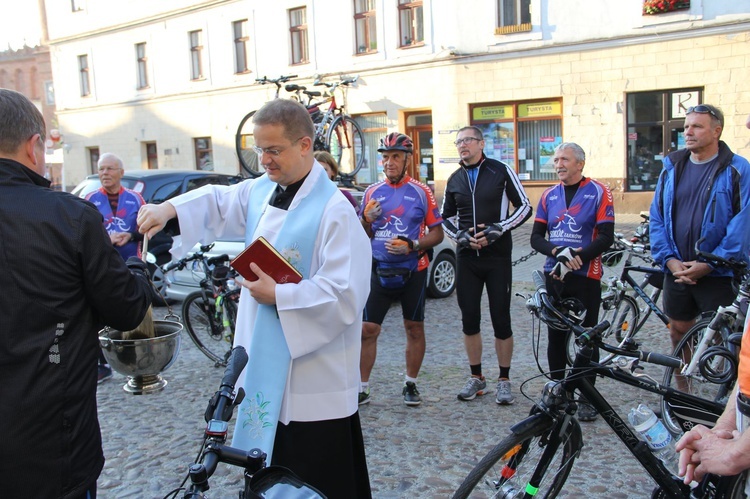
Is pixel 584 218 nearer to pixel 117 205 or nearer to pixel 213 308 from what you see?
pixel 213 308

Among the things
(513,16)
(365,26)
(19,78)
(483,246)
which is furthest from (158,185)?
(19,78)

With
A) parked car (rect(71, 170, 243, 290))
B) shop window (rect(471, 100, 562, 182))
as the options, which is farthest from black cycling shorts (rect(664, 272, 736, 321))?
shop window (rect(471, 100, 562, 182))

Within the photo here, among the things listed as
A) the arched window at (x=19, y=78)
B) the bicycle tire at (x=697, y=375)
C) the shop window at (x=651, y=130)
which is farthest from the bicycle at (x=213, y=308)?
the arched window at (x=19, y=78)

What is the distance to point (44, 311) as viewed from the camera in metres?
2.12

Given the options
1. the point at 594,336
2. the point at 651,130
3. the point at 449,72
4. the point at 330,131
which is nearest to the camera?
the point at 594,336

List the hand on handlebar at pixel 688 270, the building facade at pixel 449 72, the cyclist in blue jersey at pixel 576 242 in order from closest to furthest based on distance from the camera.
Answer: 1. the hand on handlebar at pixel 688 270
2. the cyclist in blue jersey at pixel 576 242
3. the building facade at pixel 449 72

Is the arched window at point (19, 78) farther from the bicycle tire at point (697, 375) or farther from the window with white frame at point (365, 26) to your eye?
the bicycle tire at point (697, 375)

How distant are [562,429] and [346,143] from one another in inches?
644

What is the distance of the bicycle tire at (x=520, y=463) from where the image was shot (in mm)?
3033

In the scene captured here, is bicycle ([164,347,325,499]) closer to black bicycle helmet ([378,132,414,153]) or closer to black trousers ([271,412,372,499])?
black trousers ([271,412,372,499])

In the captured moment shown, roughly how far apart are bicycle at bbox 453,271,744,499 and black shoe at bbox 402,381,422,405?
2129 millimetres

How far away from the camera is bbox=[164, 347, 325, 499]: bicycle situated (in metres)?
1.67

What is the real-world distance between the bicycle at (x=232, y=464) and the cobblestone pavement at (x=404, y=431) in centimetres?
148

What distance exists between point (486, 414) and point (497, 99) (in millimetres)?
15388
